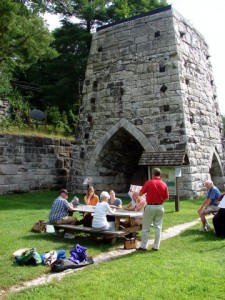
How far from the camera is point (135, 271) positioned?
475 centimetres

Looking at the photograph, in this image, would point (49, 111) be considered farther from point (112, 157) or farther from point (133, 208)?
point (133, 208)

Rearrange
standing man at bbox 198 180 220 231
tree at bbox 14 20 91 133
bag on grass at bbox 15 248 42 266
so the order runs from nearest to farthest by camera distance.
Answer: bag on grass at bbox 15 248 42 266
standing man at bbox 198 180 220 231
tree at bbox 14 20 91 133

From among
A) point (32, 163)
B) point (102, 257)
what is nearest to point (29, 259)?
point (102, 257)

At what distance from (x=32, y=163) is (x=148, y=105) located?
459cm

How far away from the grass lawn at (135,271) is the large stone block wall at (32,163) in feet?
17.3

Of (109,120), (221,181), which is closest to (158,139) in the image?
(109,120)

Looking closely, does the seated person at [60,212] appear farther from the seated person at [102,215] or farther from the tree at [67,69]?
the tree at [67,69]

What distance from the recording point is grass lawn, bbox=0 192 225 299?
4.02 meters

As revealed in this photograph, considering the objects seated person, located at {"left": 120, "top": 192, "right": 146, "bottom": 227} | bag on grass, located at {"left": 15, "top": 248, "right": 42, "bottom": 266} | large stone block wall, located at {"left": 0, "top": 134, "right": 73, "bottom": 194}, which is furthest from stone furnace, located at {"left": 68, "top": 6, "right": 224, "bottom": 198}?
bag on grass, located at {"left": 15, "top": 248, "right": 42, "bottom": 266}

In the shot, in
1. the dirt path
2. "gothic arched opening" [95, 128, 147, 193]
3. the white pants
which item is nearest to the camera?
the dirt path

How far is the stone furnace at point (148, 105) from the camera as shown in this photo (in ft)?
38.8

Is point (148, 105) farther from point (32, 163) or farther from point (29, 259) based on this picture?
point (29, 259)

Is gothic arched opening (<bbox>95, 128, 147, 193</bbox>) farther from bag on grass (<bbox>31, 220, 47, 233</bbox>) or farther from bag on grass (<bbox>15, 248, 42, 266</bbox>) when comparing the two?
bag on grass (<bbox>15, 248, 42, 266</bbox>)

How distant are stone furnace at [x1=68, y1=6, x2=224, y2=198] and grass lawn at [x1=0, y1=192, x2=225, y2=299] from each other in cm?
452
